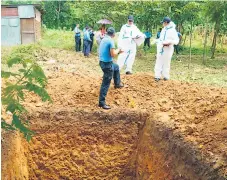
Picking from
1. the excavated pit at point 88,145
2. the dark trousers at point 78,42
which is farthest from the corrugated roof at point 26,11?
the excavated pit at point 88,145

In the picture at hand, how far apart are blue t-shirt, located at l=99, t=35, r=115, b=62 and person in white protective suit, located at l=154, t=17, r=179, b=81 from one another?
7.47ft

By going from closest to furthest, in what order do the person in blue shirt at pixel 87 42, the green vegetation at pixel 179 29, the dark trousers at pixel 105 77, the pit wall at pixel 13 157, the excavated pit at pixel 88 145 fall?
1. the pit wall at pixel 13 157
2. the dark trousers at pixel 105 77
3. the excavated pit at pixel 88 145
4. the green vegetation at pixel 179 29
5. the person in blue shirt at pixel 87 42

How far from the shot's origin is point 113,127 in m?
8.61

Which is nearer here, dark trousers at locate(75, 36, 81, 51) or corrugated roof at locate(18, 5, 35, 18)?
dark trousers at locate(75, 36, 81, 51)

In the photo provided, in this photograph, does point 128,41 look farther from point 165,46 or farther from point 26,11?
point 26,11

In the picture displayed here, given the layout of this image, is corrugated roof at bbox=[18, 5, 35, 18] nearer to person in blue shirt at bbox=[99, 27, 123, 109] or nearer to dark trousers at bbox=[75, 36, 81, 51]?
dark trousers at bbox=[75, 36, 81, 51]

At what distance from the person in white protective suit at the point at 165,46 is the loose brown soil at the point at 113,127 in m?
0.62

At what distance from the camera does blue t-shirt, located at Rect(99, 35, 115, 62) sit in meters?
7.80

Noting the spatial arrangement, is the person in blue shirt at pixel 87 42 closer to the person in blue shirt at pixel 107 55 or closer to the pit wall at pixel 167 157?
the person in blue shirt at pixel 107 55

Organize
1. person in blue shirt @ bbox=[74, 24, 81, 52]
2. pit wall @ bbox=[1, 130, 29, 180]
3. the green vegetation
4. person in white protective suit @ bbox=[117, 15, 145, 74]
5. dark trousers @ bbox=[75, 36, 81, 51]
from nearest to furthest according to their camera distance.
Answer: pit wall @ bbox=[1, 130, 29, 180] < person in white protective suit @ bbox=[117, 15, 145, 74] < the green vegetation < person in blue shirt @ bbox=[74, 24, 81, 52] < dark trousers @ bbox=[75, 36, 81, 51]

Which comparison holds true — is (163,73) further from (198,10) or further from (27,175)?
(198,10)

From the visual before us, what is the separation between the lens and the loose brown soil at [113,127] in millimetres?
7648

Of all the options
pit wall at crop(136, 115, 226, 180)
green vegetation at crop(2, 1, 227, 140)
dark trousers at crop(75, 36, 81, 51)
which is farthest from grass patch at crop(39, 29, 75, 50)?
pit wall at crop(136, 115, 226, 180)

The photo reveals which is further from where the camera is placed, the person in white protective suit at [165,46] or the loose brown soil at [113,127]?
the person in white protective suit at [165,46]
